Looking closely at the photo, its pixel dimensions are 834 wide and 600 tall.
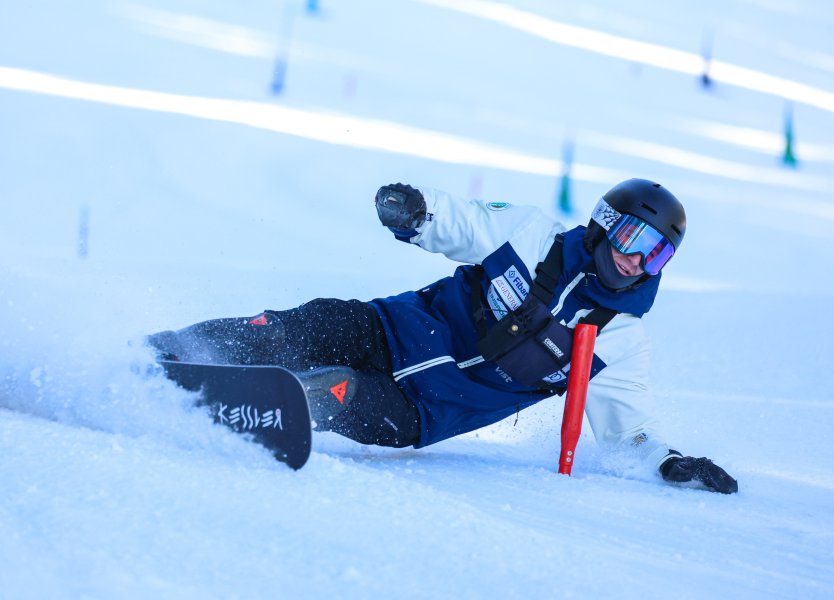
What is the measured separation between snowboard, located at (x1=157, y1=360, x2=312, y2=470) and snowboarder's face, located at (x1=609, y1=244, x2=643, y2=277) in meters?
1.05

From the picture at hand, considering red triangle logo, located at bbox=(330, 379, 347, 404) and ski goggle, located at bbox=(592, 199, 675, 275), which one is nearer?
red triangle logo, located at bbox=(330, 379, 347, 404)

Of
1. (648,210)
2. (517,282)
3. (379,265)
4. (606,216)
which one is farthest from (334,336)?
(379,265)

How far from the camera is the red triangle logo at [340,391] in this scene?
230 centimetres

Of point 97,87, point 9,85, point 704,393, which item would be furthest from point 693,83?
point 704,393

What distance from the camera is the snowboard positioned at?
1.84m

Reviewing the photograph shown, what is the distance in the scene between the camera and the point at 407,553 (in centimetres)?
143

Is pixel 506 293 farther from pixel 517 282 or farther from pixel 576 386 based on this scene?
pixel 576 386

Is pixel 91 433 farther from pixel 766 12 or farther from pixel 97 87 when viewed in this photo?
pixel 766 12

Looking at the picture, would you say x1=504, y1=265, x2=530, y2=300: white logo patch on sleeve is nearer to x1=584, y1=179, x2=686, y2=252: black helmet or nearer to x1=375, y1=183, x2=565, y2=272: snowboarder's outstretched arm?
x1=375, y1=183, x2=565, y2=272: snowboarder's outstretched arm

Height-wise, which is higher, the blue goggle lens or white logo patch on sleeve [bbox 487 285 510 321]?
the blue goggle lens

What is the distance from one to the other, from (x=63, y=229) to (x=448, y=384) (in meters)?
4.89

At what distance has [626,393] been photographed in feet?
8.80

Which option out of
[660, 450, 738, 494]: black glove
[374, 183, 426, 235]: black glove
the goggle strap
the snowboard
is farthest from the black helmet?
the snowboard

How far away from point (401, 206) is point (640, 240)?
680 millimetres
